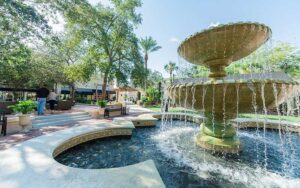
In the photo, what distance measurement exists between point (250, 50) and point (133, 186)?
17.0ft

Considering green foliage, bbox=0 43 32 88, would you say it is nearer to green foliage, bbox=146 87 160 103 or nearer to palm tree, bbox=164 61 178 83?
green foliage, bbox=146 87 160 103

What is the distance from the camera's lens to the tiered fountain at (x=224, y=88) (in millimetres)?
3898

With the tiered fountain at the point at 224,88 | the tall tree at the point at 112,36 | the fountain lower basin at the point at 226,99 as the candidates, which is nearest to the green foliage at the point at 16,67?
the tall tree at the point at 112,36

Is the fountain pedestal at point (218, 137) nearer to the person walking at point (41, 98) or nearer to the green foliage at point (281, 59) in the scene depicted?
the person walking at point (41, 98)

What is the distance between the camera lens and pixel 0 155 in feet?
12.2

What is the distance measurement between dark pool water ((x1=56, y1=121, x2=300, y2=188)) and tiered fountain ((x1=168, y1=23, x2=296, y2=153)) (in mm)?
728

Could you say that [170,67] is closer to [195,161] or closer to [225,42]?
[225,42]

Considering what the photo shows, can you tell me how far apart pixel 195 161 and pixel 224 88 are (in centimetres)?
211

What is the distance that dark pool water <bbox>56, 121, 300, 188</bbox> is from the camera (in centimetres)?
338

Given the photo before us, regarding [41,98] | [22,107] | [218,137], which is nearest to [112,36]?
[41,98]

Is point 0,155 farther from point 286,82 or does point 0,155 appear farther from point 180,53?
point 286,82

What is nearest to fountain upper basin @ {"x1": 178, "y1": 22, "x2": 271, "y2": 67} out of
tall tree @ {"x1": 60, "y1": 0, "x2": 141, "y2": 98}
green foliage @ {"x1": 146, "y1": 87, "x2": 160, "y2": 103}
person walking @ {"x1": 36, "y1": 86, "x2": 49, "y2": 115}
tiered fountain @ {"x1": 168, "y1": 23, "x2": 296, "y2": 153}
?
tiered fountain @ {"x1": 168, "y1": 23, "x2": 296, "y2": 153}

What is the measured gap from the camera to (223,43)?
4680 millimetres

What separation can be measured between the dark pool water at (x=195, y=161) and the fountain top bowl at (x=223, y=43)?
304 cm
